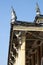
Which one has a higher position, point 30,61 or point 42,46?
point 42,46

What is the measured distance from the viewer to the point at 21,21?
13.7 meters

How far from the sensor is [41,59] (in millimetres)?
17750

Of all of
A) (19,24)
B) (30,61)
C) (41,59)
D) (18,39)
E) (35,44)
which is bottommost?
(30,61)

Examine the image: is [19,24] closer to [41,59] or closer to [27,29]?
[27,29]

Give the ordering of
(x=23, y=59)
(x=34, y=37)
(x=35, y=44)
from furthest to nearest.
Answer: (x=35, y=44), (x=34, y=37), (x=23, y=59)

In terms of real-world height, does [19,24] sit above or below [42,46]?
above

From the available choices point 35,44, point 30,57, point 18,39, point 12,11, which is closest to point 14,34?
point 18,39

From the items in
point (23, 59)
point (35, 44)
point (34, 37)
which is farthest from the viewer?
point (35, 44)

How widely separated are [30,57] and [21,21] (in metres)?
8.18

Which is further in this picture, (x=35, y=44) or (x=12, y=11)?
(x=35, y=44)

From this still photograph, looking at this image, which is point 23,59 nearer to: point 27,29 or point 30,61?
point 27,29

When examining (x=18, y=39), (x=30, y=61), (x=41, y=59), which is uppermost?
(x=18, y=39)

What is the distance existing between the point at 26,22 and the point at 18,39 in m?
1.08

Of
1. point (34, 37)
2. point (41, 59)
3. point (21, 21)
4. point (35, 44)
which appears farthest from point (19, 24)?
point (41, 59)
